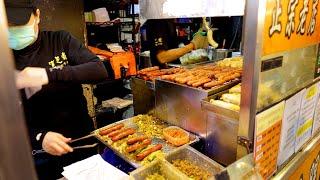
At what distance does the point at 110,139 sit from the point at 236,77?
→ 55.4 inches

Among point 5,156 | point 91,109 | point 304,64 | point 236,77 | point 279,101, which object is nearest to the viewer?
point 5,156

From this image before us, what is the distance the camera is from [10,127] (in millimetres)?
516

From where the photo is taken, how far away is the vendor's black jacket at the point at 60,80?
2.01 m

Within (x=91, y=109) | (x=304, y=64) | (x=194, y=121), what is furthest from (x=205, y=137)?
(x=91, y=109)

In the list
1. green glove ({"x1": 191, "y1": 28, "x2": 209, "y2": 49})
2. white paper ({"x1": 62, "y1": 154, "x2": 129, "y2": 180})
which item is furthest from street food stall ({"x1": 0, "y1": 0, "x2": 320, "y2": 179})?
green glove ({"x1": 191, "y1": 28, "x2": 209, "y2": 49})

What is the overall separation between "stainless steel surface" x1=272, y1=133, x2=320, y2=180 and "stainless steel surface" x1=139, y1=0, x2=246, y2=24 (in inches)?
45.9

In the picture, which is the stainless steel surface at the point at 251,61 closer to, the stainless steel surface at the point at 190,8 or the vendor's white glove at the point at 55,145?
the stainless steel surface at the point at 190,8

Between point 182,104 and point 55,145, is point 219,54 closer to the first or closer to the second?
point 182,104

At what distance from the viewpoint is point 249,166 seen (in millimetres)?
1369

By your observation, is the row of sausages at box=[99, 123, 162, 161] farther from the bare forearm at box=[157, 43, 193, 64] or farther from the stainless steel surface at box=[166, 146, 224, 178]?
the bare forearm at box=[157, 43, 193, 64]

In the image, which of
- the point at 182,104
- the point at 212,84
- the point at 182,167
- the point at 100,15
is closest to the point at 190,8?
the point at 212,84

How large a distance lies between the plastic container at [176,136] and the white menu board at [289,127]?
0.75 metres

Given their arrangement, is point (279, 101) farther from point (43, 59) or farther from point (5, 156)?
point (43, 59)

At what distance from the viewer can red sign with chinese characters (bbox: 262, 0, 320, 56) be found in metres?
1.25
